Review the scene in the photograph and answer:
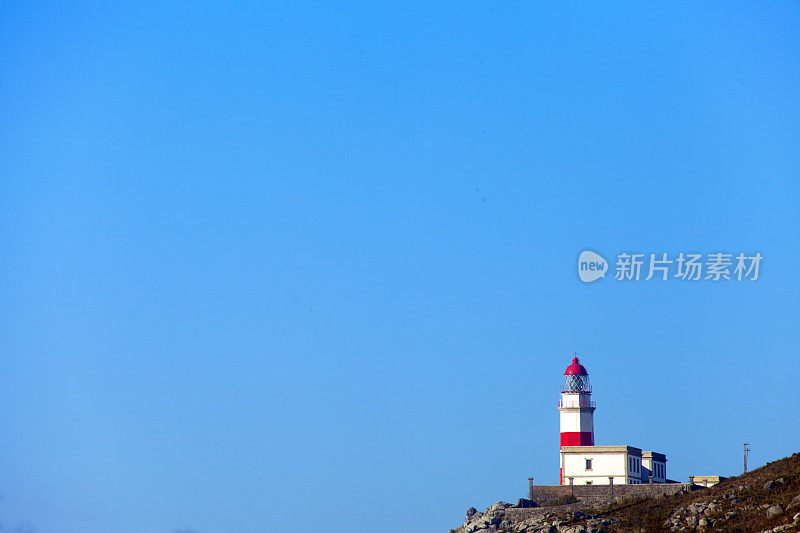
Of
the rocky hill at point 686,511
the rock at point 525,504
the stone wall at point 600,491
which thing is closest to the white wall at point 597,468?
the stone wall at point 600,491

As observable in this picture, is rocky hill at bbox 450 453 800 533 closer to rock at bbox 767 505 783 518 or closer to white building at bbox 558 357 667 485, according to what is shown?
rock at bbox 767 505 783 518

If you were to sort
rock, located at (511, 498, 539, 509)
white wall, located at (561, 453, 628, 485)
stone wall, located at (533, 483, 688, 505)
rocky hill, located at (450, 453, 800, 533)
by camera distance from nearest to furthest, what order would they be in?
rocky hill, located at (450, 453, 800, 533) < stone wall, located at (533, 483, 688, 505) < rock, located at (511, 498, 539, 509) < white wall, located at (561, 453, 628, 485)

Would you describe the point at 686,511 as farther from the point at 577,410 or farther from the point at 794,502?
the point at 577,410

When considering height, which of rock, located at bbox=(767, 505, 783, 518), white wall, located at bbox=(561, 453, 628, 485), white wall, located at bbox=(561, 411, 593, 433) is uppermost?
white wall, located at bbox=(561, 411, 593, 433)

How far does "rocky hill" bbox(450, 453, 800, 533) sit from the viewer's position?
7538 cm

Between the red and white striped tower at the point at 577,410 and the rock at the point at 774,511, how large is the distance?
104ft

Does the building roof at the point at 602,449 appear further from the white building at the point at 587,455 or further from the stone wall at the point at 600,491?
the stone wall at the point at 600,491

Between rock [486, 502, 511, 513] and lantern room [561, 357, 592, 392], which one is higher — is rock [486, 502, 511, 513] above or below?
below

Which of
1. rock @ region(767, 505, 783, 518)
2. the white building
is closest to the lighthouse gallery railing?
the white building

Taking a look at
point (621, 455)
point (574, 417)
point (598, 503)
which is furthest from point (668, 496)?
point (574, 417)

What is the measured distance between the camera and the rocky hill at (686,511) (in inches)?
2968

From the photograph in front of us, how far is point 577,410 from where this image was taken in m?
108

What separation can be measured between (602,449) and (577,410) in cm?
695

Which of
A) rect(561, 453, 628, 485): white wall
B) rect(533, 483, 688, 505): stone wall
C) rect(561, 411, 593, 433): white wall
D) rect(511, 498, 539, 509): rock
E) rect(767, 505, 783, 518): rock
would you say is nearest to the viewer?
rect(767, 505, 783, 518): rock
